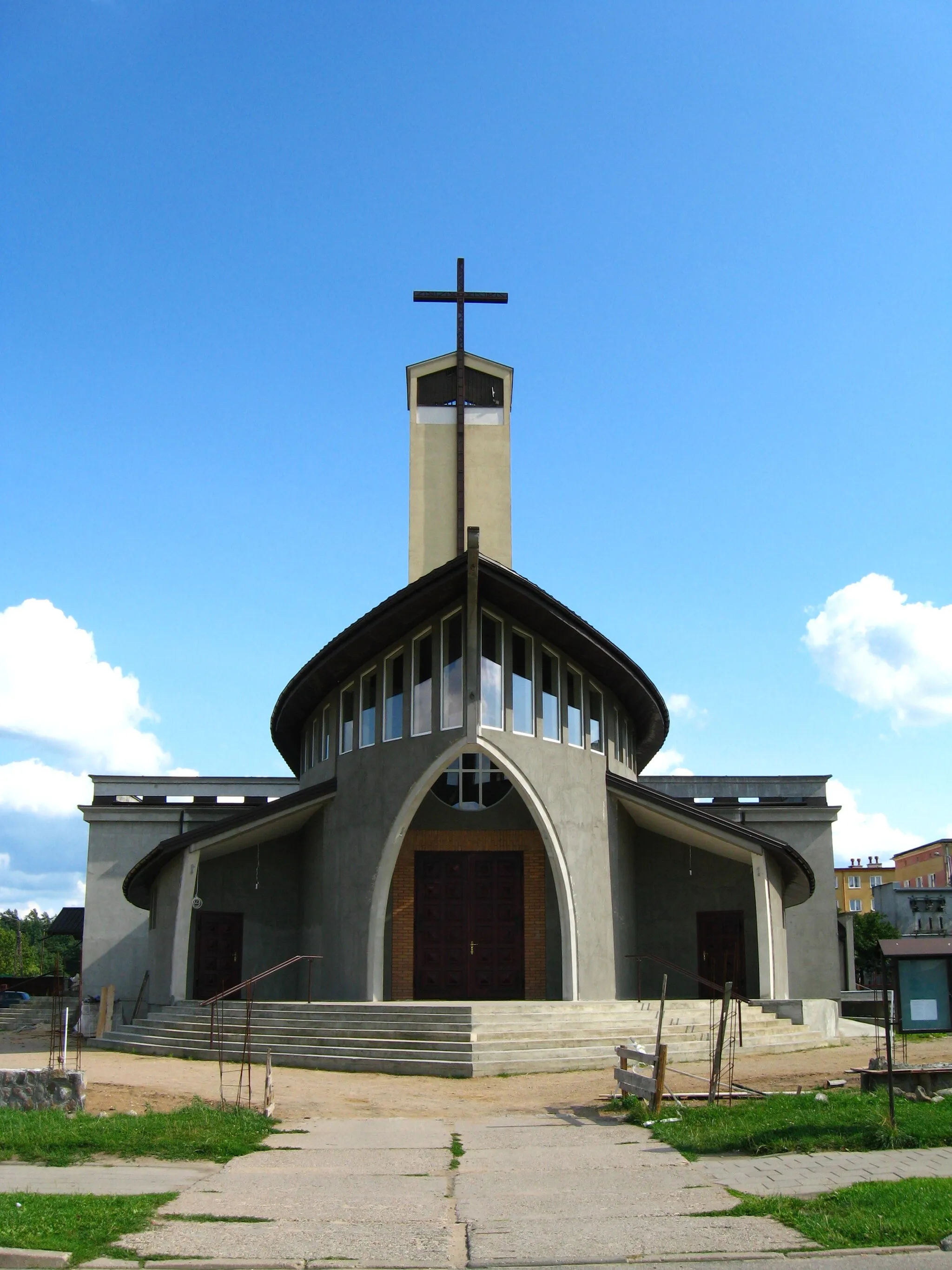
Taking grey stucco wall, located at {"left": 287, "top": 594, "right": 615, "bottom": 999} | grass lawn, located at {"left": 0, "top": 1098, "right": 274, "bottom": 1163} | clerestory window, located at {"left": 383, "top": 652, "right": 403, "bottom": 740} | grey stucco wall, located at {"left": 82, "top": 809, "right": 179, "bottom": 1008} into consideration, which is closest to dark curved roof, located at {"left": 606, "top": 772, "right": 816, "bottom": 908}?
grey stucco wall, located at {"left": 287, "top": 594, "right": 615, "bottom": 999}

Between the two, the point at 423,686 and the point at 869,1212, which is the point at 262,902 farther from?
the point at 869,1212

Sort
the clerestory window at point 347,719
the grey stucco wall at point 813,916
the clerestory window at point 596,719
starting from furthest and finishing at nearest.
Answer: the grey stucco wall at point 813,916 < the clerestory window at point 596,719 < the clerestory window at point 347,719

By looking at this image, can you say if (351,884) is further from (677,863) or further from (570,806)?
(677,863)

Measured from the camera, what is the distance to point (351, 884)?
21.9 metres

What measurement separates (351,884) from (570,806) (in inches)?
171

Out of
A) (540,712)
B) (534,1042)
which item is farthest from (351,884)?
(534,1042)

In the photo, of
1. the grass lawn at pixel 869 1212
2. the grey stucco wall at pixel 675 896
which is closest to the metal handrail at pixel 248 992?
the grey stucco wall at pixel 675 896

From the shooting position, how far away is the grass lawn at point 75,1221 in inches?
241

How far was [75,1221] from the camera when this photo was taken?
21.7ft

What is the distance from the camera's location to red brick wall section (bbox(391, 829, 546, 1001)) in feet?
74.2

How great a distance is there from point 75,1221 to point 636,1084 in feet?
20.7

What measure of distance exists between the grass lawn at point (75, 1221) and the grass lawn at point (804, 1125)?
417 cm

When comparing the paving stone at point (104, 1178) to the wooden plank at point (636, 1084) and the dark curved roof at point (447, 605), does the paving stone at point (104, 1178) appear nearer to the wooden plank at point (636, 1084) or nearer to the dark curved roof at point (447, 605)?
the wooden plank at point (636, 1084)

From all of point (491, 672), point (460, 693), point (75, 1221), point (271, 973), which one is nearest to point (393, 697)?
point (460, 693)
